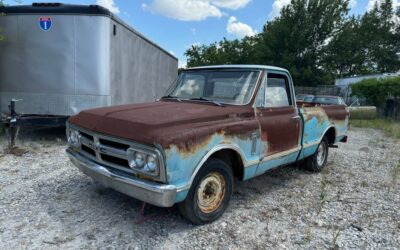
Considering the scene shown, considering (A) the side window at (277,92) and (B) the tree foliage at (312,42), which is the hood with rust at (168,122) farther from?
(B) the tree foliage at (312,42)

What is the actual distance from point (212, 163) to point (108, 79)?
14.5ft

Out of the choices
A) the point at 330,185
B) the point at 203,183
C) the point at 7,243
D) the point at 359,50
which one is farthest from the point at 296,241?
the point at 359,50

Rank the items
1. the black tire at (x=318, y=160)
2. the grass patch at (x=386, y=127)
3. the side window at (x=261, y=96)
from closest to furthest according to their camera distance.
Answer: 1. the side window at (x=261, y=96)
2. the black tire at (x=318, y=160)
3. the grass patch at (x=386, y=127)

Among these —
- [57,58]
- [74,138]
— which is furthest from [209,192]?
[57,58]

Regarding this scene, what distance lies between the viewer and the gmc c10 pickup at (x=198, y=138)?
3.01m

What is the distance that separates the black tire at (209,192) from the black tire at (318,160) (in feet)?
9.09

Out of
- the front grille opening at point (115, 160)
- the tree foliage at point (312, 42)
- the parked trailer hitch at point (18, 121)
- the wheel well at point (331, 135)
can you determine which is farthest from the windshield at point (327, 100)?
the tree foliage at point (312, 42)

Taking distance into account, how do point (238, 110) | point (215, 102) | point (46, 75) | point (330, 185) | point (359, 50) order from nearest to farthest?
1. point (238, 110)
2. point (215, 102)
3. point (330, 185)
4. point (46, 75)
5. point (359, 50)

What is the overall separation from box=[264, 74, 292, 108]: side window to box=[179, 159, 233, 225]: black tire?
1.28 m

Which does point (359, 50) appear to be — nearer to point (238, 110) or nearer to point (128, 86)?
point (128, 86)

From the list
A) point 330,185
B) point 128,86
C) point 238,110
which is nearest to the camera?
point 238,110

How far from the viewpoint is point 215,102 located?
4148 millimetres

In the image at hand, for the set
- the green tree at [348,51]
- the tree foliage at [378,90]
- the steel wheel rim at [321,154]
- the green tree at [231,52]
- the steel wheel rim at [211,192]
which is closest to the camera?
the steel wheel rim at [211,192]

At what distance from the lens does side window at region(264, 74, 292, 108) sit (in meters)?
4.47
